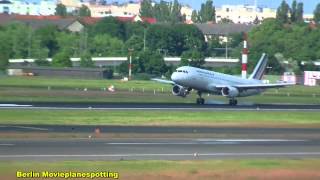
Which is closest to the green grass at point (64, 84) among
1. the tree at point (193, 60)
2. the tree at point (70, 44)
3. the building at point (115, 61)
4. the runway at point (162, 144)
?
the tree at point (193, 60)

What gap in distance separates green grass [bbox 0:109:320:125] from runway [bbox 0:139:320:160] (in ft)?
37.6

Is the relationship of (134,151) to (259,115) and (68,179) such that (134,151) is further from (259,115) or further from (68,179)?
(259,115)

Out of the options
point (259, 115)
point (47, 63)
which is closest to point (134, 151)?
point (259, 115)

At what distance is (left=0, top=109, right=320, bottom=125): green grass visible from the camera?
4994 centimetres

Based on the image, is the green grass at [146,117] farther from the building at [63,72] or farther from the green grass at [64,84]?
the building at [63,72]

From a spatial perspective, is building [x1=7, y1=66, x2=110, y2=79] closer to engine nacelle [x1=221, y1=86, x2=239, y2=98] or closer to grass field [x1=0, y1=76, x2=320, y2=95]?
grass field [x1=0, y1=76, x2=320, y2=95]

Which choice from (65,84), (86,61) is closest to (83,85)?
(65,84)

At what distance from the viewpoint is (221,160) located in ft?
102

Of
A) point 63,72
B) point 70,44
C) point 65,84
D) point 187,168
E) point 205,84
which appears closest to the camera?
point 187,168

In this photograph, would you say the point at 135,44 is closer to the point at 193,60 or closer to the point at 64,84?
the point at 193,60

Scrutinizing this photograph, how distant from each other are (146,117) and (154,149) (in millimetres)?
20236

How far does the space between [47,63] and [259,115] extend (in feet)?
365

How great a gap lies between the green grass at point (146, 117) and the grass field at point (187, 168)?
19.2 meters

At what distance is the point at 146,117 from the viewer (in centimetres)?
5469
